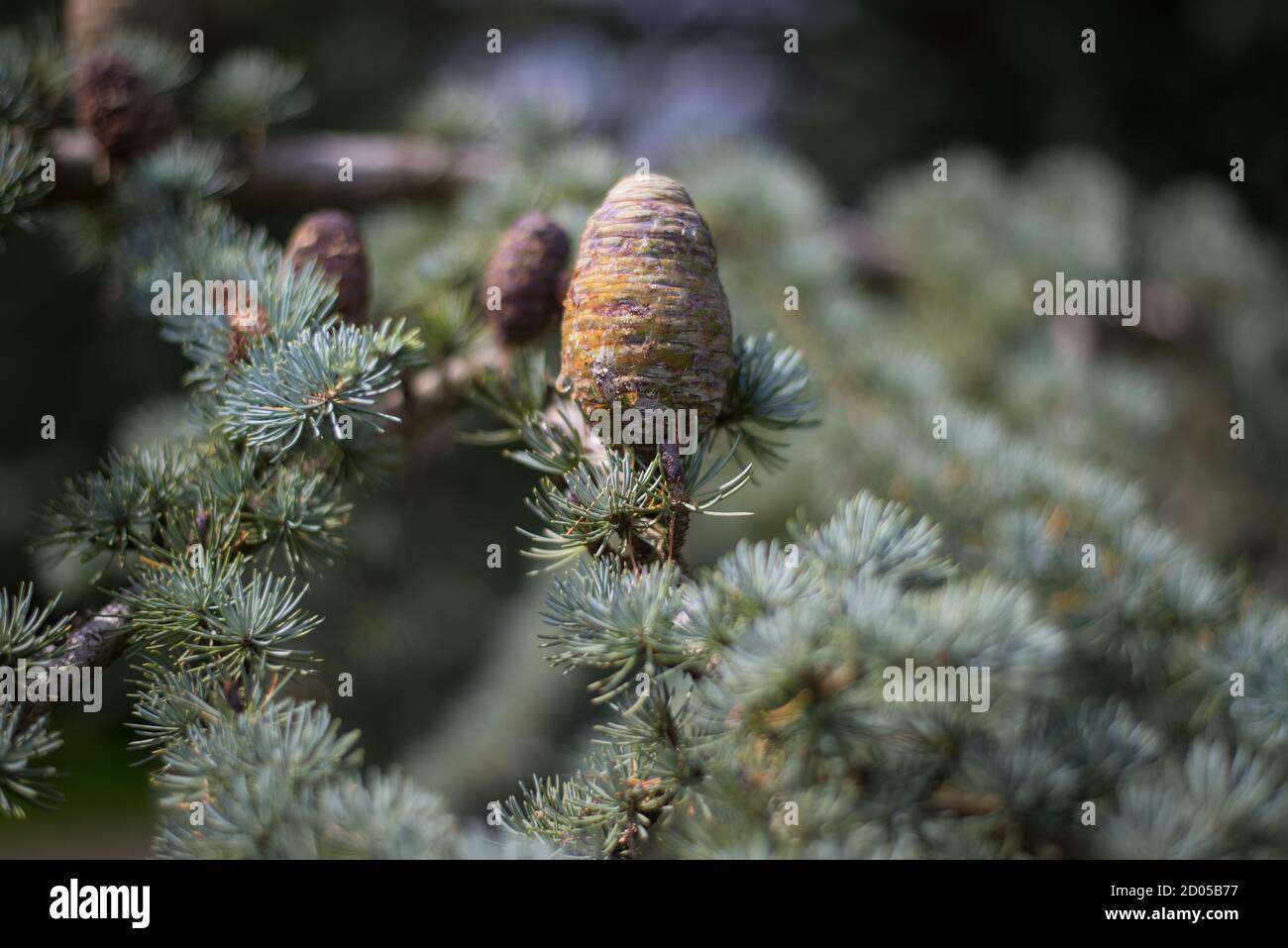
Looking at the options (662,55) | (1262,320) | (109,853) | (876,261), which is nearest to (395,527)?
(876,261)

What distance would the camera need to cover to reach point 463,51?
2.63 meters

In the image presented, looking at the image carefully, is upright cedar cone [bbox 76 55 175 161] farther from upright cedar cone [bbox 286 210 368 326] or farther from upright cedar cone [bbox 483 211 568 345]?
upright cedar cone [bbox 483 211 568 345]

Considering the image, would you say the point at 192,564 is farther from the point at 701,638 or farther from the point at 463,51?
the point at 463,51

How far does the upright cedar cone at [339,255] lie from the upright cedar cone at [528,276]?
0.11 m

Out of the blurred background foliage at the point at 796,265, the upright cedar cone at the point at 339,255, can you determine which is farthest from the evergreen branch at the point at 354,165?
the upright cedar cone at the point at 339,255

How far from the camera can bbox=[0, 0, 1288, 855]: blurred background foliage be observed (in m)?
1.17

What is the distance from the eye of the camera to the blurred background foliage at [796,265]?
1.17 m

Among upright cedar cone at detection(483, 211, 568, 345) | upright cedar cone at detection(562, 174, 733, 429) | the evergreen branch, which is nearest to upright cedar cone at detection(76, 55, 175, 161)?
the evergreen branch

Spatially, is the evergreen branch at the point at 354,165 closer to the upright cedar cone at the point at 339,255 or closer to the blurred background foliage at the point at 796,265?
the blurred background foliage at the point at 796,265

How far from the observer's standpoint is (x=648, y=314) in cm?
57

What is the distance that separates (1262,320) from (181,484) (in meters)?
1.60

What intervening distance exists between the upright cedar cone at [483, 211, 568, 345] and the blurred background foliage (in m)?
Result: 0.07

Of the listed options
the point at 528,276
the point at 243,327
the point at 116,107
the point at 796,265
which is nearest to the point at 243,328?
the point at 243,327

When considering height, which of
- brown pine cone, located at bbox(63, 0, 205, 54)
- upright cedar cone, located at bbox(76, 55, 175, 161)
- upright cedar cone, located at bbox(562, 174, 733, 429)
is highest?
brown pine cone, located at bbox(63, 0, 205, 54)
